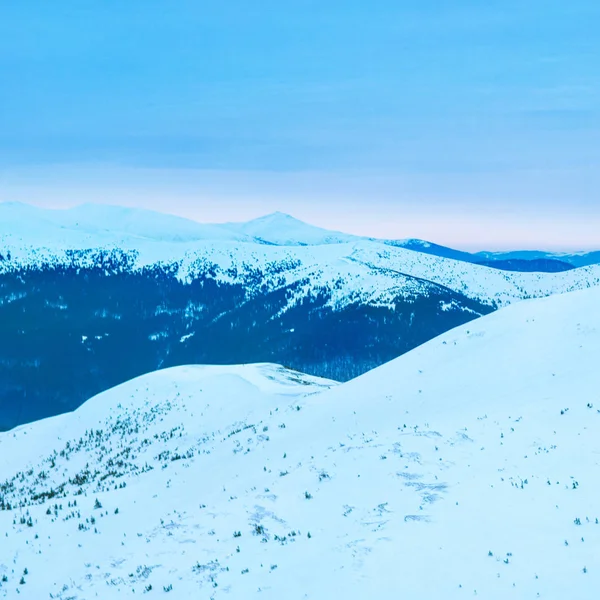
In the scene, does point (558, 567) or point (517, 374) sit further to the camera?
point (517, 374)

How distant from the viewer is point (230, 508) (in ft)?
64.5

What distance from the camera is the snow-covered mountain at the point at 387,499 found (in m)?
14.0

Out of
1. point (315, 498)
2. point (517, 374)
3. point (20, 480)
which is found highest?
point (517, 374)

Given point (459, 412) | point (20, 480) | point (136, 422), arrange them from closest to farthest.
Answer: point (459, 412) < point (20, 480) < point (136, 422)

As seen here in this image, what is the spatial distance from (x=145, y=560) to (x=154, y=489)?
9398 mm

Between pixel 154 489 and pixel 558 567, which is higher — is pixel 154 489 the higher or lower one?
the lower one

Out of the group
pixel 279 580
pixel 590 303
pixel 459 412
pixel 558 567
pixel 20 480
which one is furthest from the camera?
pixel 20 480

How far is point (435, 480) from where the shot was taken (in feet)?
61.8

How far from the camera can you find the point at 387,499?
17984mm

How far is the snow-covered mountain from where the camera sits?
14047mm

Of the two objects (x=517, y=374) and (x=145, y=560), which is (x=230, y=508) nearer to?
(x=145, y=560)

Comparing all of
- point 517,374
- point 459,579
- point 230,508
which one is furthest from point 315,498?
point 517,374

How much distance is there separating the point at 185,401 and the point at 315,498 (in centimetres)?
3507

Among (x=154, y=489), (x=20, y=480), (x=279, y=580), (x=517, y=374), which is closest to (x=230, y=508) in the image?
(x=279, y=580)
